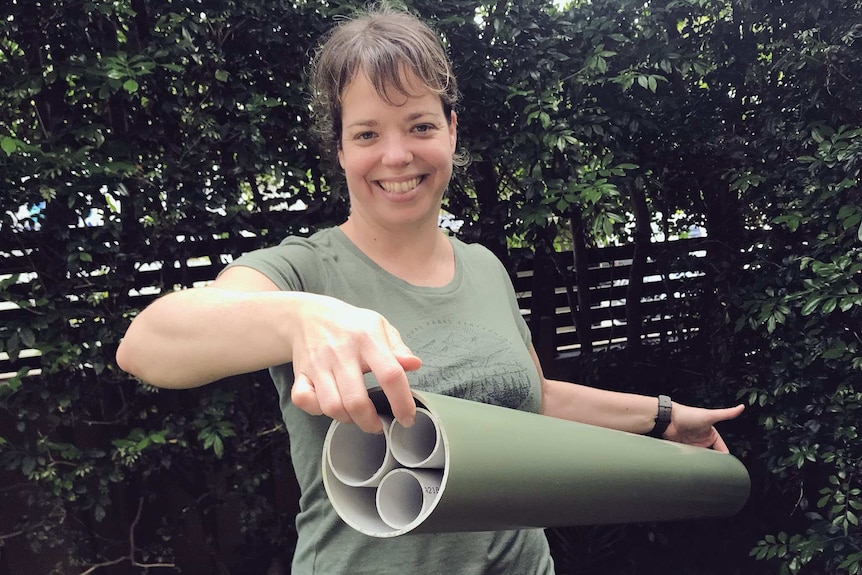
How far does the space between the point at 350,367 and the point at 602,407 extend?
120cm

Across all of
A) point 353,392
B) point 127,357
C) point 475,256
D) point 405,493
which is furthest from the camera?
point 475,256

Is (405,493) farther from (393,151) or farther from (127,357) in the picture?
(393,151)

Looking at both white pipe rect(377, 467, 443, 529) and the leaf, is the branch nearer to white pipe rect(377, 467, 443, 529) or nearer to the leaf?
the leaf

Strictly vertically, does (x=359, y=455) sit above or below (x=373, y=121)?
below

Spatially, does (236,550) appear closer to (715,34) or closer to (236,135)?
(236,135)

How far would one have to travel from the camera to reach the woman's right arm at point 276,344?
0.73m

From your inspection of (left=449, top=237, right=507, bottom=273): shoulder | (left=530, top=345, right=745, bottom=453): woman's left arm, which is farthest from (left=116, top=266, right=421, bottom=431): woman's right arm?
(left=530, top=345, right=745, bottom=453): woman's left arm

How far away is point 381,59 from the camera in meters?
1.25

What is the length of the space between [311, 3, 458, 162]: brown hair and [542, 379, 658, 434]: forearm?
794 mm

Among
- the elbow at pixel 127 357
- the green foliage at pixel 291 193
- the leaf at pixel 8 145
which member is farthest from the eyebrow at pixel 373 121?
the leaf at pixel 8 145

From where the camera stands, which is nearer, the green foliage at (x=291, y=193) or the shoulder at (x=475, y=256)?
the shoulder at (x=475, y=256)

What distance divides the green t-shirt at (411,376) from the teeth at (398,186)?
0.13m

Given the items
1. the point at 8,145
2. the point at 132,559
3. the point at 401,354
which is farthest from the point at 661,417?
the point at 132,559

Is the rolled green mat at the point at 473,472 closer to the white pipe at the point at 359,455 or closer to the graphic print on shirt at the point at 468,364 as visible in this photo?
the white pipe at the point at 359,455
